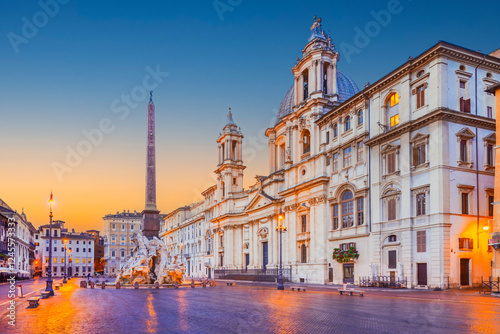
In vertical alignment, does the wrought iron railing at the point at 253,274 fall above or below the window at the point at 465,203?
below

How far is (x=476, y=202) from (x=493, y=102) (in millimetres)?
8428

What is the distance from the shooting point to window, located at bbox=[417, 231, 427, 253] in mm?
37169

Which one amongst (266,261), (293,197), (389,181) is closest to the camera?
(389,181)

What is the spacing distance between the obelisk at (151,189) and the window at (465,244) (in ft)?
84.3

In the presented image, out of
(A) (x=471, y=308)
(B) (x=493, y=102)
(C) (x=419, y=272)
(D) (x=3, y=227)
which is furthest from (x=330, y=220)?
(D) (x=3, y=227)

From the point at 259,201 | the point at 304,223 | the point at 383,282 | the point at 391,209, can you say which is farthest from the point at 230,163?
the point at 383,282

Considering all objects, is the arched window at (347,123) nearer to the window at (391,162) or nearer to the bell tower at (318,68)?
the bell tower at (318,68)

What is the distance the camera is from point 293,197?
60500 mm

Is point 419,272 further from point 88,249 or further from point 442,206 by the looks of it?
point 88,249

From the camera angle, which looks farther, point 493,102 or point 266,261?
point 266,261

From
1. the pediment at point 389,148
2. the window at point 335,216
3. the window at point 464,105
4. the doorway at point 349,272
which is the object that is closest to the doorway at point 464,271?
the pediment at point 389,148

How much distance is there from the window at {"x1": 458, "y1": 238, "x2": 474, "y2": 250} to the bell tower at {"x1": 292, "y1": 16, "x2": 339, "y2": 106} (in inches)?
996

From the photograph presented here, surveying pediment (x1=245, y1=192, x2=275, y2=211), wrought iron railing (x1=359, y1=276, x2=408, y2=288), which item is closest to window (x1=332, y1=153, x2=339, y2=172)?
wrought iron railing (x1=359, y1=276, x2=408, y2=288)

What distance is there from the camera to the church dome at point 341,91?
6769 cm
